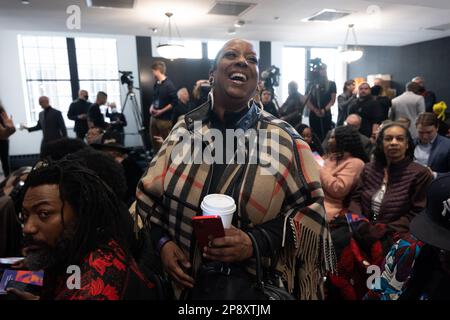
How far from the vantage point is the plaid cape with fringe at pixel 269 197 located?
0.90 meters

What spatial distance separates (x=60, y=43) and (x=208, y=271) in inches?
302

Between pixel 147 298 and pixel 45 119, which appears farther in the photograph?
pixel 45 119

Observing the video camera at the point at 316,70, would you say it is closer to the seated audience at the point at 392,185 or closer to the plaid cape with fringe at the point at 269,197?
the seated audience at the point at 392,185

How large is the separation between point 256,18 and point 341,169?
381cm

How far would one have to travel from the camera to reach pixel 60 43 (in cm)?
705

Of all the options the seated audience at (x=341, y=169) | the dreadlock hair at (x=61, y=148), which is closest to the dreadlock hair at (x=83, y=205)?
the dreadlock hair at (x=61, y=148)

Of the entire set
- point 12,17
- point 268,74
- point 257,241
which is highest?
point 12,17

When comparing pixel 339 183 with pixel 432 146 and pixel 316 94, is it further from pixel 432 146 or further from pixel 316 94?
pixel 316 94

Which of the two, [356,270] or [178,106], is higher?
[178,106]

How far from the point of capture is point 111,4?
416 cm

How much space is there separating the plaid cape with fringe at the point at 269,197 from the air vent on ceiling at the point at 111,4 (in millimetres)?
3830

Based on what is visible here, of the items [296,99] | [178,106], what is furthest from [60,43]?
[296,99]

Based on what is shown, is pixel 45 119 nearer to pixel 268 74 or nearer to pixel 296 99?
pixel 268 74
